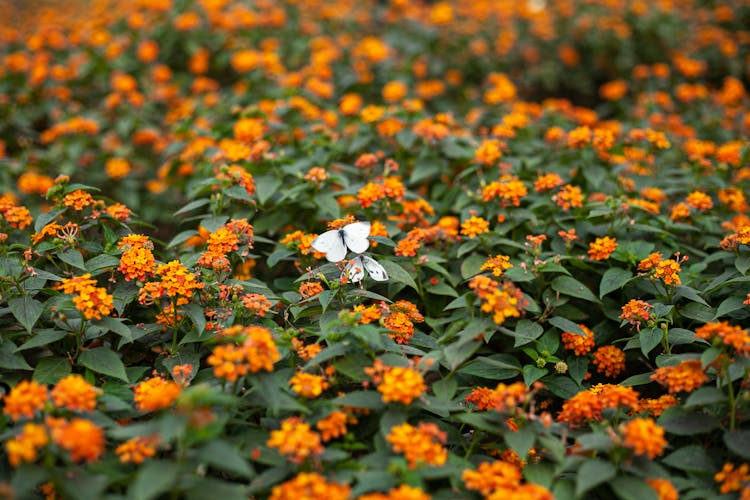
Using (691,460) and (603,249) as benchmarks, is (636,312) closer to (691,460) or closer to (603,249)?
(603,249)

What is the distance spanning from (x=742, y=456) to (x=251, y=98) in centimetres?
418

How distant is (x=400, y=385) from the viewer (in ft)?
6.91

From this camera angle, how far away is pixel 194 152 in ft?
13.5

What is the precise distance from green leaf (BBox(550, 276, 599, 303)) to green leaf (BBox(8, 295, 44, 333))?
2.18m

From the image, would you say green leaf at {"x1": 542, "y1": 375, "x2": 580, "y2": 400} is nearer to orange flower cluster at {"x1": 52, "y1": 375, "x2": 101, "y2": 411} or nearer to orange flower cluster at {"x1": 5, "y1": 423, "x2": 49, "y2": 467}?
orange flower cluster at {"x1": 52, "y1": 375, "x2": 101, "y2": 411}

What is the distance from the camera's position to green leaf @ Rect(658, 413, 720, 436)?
2.24 meters

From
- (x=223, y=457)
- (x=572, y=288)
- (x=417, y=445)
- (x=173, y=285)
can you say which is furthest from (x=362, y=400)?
(x=572, y=288)

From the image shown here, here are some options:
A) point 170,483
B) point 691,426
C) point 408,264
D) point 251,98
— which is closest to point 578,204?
point 408,264

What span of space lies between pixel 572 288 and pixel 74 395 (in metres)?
2.07

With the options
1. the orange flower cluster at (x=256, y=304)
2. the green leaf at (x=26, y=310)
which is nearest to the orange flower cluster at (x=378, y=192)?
the orange flower cluster at (x=256, y=304)

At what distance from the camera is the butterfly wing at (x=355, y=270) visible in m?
2.56

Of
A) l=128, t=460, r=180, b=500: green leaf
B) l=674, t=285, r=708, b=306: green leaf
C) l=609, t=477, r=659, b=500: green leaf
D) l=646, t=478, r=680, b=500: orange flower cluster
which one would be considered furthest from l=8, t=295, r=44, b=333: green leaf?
l=674, t=285, r=708, b=306: green leaf

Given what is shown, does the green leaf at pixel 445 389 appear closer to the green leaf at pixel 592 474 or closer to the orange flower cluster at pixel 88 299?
the green leaf at pixel 592 474

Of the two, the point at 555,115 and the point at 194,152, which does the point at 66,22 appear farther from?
the point at 555,115
